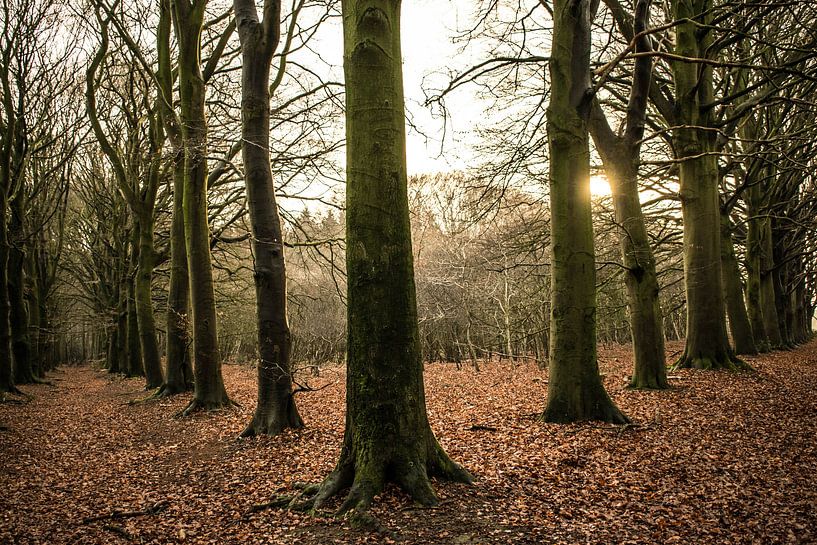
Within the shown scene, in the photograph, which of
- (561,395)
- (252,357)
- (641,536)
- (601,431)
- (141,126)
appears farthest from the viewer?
(252,357)

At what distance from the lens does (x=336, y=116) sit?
1298 cm

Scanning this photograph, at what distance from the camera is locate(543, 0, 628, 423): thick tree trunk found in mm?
7199

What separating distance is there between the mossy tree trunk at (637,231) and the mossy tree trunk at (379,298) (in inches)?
238

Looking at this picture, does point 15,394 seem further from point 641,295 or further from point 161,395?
point 641,295

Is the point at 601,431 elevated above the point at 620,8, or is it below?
below

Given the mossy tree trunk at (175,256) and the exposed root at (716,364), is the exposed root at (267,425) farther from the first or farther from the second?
the exposed root at (716,364)

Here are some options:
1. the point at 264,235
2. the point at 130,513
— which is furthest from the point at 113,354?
the point at 130,513

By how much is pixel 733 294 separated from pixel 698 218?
4.67m

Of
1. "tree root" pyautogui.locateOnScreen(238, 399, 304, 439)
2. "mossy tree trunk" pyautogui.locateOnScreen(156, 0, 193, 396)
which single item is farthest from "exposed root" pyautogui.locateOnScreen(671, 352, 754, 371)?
"mossy tree trunk" pyautogui.locateOnScreen(156, 0, 193, 396)

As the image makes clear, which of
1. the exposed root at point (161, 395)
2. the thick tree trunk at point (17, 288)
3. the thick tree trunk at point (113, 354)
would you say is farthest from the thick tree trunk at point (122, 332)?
the exposed root at point (161, 395)

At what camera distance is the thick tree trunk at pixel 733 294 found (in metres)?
14.5

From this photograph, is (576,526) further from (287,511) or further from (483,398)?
(483,398)

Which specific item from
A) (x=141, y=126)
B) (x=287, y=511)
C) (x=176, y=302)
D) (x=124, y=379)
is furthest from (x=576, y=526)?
(x=124, y=379)

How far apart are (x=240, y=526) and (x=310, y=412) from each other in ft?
19.3
